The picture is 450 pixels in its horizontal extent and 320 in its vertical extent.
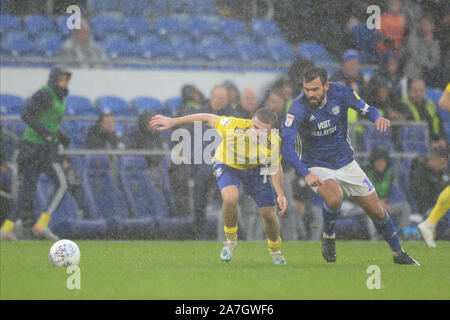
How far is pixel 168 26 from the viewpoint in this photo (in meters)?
16.0

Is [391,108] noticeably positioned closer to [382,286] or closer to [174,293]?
[382,286]

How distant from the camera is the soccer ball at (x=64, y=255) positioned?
7645 millimetres

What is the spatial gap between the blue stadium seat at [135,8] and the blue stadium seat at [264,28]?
79.4 inches

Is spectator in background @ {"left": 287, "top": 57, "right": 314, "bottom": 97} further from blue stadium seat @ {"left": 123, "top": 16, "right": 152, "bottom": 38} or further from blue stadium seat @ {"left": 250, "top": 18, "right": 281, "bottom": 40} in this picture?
blue stadium seat @ {"left": 123, "top": 16, "right": 152, "bottom": 38}

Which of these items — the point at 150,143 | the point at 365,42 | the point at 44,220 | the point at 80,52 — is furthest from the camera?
the point at 365,42

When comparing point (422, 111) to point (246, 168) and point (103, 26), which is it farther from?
point (103, 26)

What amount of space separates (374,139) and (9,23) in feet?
22.1

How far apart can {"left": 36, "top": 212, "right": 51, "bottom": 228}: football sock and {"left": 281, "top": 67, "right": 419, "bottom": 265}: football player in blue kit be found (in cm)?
373

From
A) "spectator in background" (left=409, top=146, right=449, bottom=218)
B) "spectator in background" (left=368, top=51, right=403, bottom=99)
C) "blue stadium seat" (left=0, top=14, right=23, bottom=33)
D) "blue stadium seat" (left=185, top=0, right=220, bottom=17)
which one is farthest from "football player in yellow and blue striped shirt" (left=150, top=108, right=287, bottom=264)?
"blue stadium seat" (left=185, top=0, right=220, bottom=17)

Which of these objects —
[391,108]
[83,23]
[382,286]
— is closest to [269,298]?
[382,286]

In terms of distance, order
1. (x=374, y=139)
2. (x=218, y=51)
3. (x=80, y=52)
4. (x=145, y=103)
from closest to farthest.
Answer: (x=374, y=139), (x=145, y=103), (x=80, y=52), (x=218, y=51)

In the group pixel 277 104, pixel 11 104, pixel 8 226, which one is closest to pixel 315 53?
pixel 277 104

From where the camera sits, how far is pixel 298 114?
7887 mm

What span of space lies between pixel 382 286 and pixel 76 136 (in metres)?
6.71
